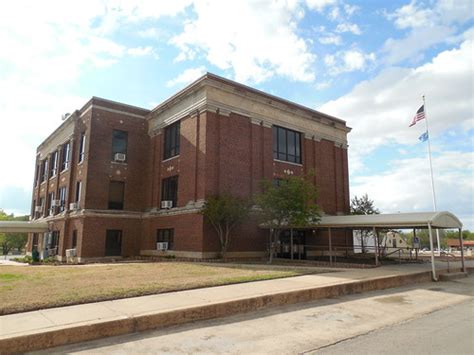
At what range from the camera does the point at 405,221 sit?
18.2 metres

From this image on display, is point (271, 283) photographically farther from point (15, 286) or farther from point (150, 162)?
point (150, 162)

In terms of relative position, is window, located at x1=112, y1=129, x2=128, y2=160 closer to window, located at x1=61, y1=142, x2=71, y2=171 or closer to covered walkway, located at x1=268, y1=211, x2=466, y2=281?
window, located at x1=61, y1=142, x2=71, y2=171

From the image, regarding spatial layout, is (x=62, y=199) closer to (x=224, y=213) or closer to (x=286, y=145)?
(x=224, y=213)

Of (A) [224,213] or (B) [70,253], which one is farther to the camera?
(B) [70,253]

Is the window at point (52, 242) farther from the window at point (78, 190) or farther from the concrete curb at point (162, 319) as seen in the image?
the concrete curb at point (162, 319)

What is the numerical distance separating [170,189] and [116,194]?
4.53 meters

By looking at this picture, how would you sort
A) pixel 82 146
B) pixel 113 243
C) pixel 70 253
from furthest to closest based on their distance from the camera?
pixel 82 146 → pixel 113 243 → pixel 70 253

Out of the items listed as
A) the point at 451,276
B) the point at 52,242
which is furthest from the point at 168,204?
the point at 451,276

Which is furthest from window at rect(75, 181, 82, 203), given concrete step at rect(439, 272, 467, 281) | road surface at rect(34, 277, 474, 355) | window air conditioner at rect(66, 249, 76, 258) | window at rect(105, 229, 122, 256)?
concrete step at rect(439, 272, 467, 281)

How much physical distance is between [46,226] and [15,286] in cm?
2469

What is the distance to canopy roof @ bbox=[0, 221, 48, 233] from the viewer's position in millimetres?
32650

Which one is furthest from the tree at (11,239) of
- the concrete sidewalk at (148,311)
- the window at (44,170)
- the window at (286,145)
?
the concrete sidewalk at (148,311)

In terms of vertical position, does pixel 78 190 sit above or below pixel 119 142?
below

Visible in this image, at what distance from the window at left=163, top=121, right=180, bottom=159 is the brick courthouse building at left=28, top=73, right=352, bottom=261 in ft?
→ 0.26
